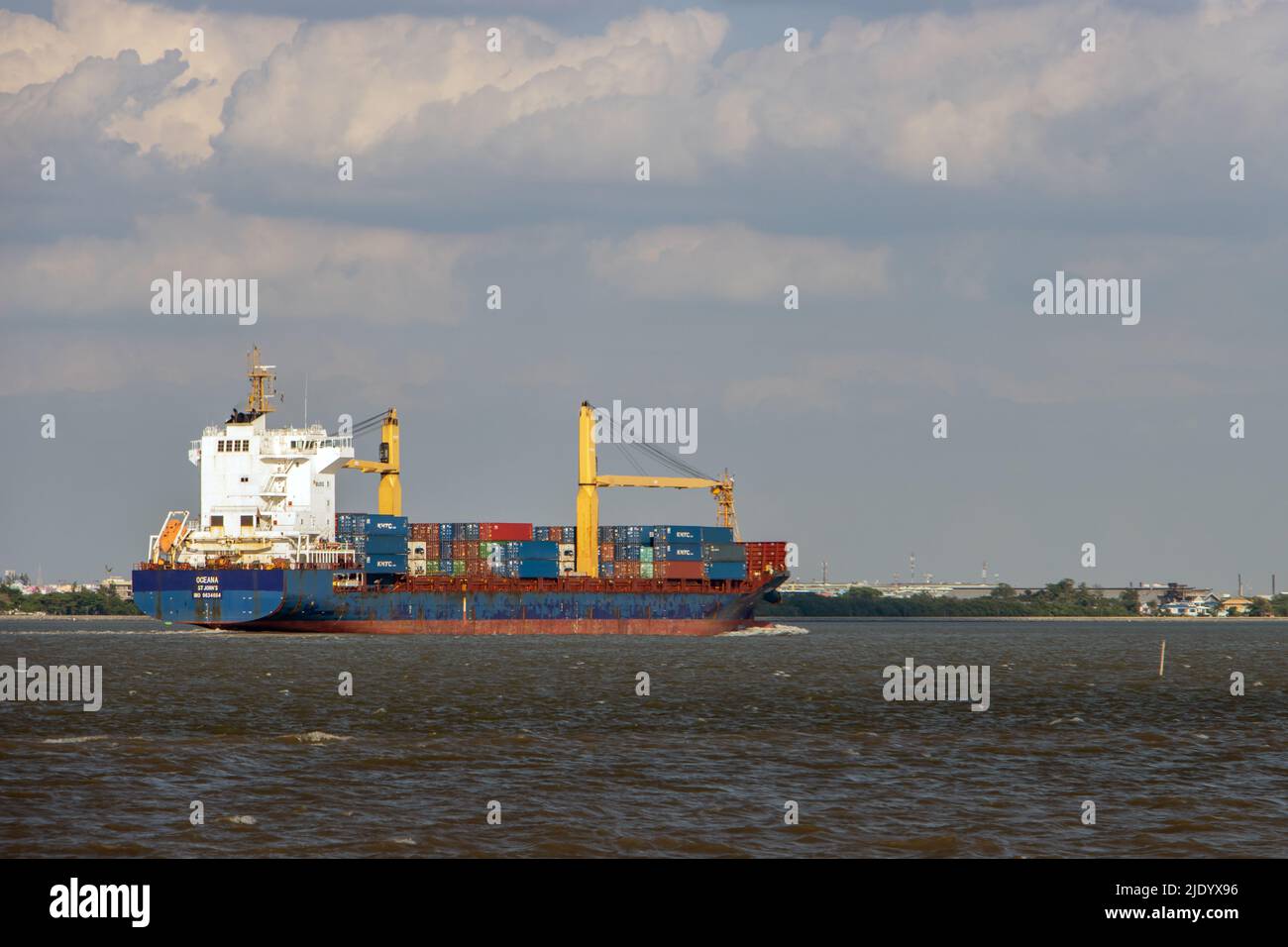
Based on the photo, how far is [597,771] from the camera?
36.2m

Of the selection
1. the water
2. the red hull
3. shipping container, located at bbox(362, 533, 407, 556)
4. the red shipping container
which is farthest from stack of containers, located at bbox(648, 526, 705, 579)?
the water

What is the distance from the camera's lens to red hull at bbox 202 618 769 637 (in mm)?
116438

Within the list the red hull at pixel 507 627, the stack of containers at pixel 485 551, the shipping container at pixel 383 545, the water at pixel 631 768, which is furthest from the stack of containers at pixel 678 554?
the water at pixel 631 768

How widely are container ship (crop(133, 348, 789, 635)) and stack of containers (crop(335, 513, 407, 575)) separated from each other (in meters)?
0.09

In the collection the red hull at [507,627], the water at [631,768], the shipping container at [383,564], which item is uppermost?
the shipping container at [383,564]

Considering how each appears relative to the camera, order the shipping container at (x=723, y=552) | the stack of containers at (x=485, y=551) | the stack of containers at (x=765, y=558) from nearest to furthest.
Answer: the stack of containers at (x=485, y=551) → the shipping container at (x=723, y=552) → the stack of containers at (x=765, y=558)

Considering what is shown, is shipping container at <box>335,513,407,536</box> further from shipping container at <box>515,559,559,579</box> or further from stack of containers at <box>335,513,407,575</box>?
shipping container at <box>515,559,559,579</box>

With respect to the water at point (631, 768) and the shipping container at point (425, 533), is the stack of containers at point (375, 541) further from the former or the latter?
the water at point (631, 768)

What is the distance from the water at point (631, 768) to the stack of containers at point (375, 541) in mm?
47723

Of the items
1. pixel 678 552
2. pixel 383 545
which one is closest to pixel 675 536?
pixel 678 552

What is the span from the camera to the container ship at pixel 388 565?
11362 centimetres
